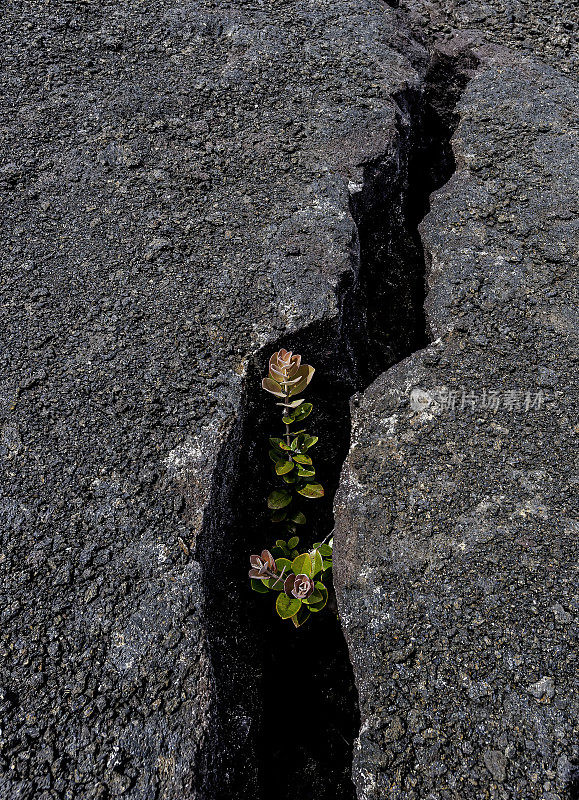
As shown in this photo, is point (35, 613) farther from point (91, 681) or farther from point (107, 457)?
point (107, 457)

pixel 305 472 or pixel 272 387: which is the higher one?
pixel 272 387

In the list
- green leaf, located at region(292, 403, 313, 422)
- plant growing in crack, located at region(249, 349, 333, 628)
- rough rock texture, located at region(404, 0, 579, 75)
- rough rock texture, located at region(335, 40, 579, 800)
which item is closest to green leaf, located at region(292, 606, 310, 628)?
plant growing in crack, located at region(249, 349, 333, 628)

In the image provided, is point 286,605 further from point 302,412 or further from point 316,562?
point 302,412

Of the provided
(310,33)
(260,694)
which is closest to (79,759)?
(260,694)

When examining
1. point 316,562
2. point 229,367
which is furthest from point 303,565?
point 229,367

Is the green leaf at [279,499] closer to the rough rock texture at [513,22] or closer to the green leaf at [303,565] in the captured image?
the green leaf at [303,565]

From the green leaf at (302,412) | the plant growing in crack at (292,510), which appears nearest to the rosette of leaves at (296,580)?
the plant growing in crack at (292,510)

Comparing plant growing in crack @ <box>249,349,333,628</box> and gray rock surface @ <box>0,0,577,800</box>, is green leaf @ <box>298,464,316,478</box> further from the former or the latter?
gray rock surface @ <box>0,0,577,800</box>
